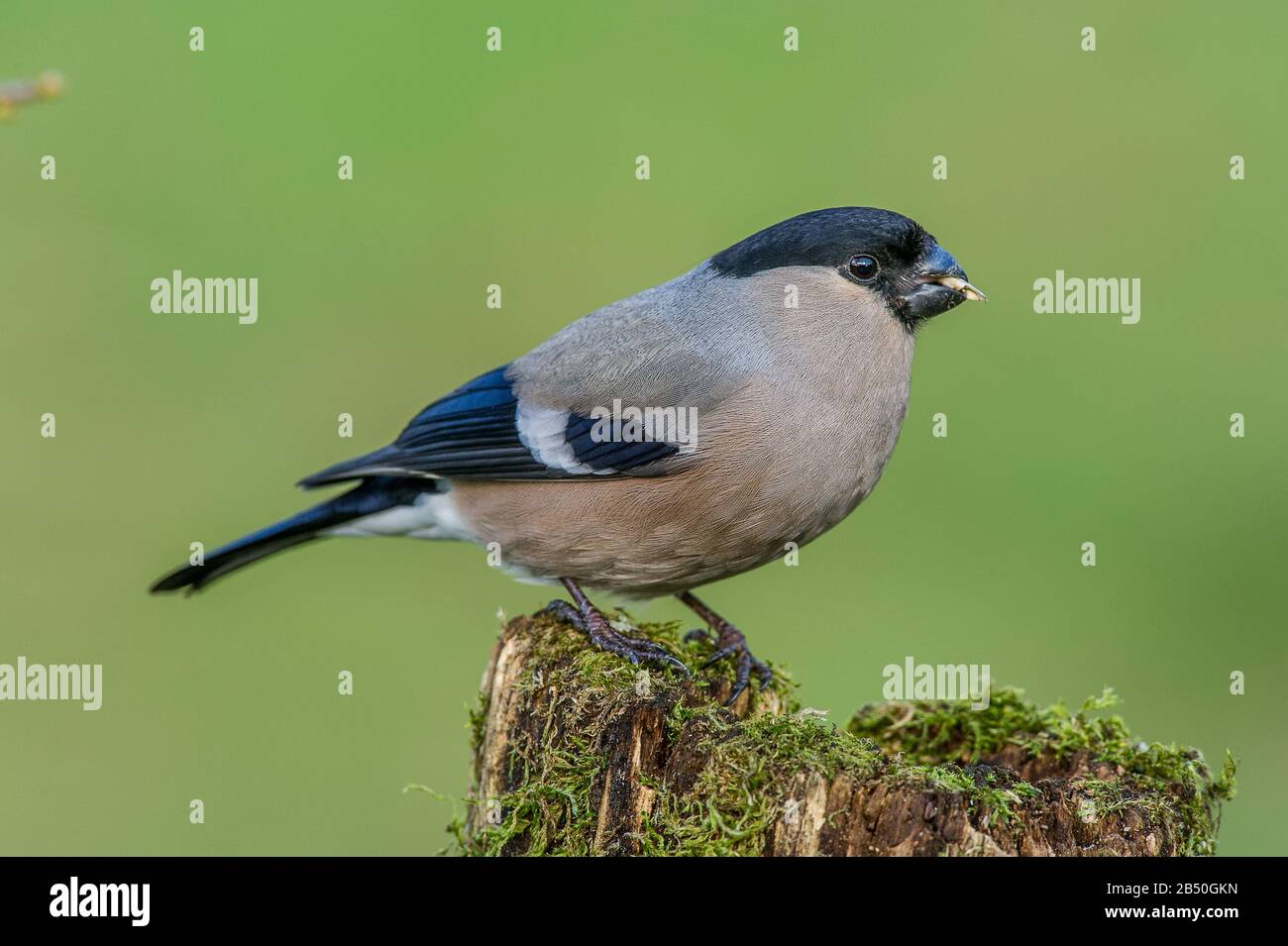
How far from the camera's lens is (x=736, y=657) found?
273 inches

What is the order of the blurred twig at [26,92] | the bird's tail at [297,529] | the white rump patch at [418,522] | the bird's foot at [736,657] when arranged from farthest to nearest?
the bird's tail at [297,529]
the white rump patch at [418,522]
the bird's foot at [736,657]
the blurred twig at [26,92]

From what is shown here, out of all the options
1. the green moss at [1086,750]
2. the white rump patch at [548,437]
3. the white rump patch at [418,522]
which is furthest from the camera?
the white rump patch at [418,522]

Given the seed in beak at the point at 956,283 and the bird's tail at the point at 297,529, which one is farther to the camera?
the bird's tail at the point at 297,529

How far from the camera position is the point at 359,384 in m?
12.7

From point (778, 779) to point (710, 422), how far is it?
2.14m

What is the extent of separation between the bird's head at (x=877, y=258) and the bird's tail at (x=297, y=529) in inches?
92.4

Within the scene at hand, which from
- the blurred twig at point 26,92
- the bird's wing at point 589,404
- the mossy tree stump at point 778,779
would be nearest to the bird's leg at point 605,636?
the mossy tree stump at point 778,779

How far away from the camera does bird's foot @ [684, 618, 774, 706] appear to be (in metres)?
6.68

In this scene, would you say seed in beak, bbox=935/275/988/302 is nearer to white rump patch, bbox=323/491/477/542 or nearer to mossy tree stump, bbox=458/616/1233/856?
mossy tree stump, bbox=458/616/1233/856

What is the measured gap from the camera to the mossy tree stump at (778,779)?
15.6ft

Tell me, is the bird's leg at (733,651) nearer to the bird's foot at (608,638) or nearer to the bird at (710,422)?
the bird at (710,422)

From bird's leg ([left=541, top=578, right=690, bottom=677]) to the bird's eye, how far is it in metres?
1.94

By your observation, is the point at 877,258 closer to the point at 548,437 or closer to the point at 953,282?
the point at 953,282

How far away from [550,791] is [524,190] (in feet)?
31.6
